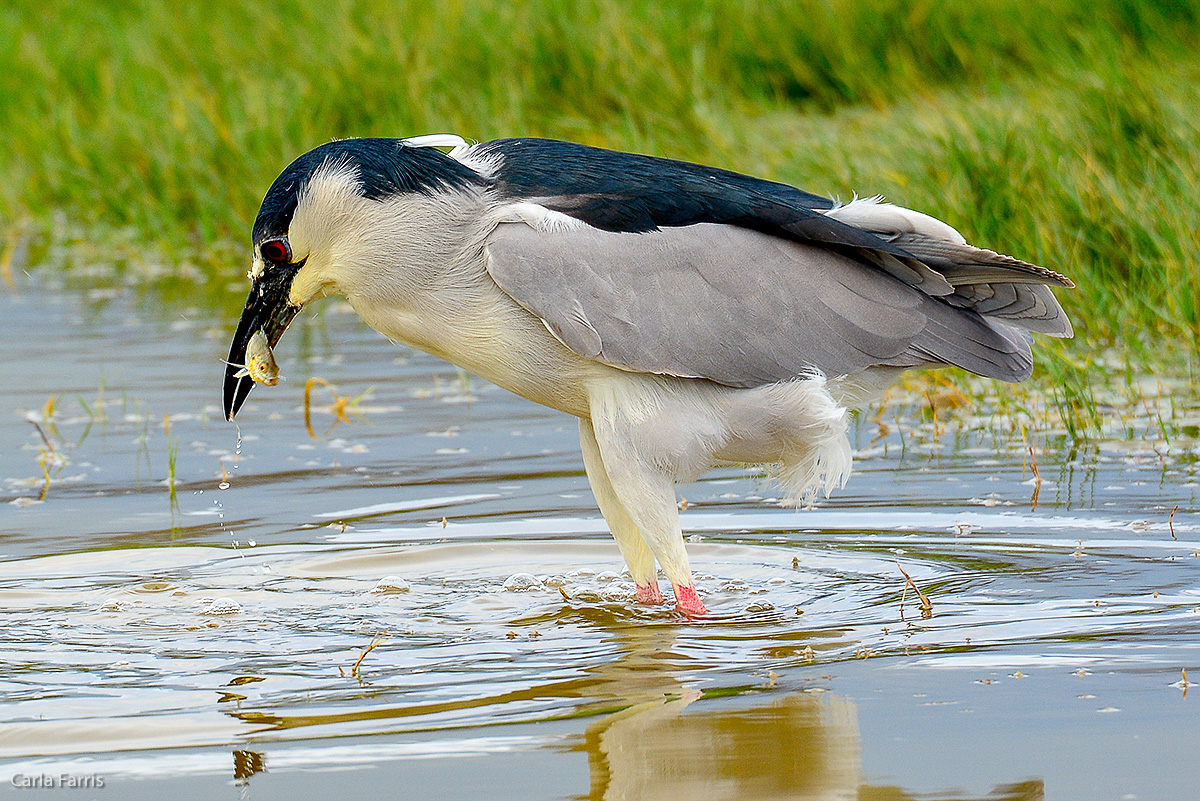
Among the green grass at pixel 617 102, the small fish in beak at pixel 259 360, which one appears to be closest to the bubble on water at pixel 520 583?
the small fish in beak at pixel 259 360

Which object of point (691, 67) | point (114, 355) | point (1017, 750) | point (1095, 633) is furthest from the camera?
point (691, 67)

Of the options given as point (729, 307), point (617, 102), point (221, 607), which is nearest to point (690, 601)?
point (729, 307)

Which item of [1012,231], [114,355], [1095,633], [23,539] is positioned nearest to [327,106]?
[114,355]

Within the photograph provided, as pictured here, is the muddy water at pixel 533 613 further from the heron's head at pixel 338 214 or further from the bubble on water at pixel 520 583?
the heron's head at pixel 338 214

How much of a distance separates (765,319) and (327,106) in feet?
20.6

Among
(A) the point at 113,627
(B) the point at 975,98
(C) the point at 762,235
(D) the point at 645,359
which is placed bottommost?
(A) the point at 113,627

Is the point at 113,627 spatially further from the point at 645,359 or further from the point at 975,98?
the point at 975,98

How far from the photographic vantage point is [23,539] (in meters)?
5.15

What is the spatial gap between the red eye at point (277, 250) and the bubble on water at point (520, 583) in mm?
1016

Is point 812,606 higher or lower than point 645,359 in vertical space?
lower

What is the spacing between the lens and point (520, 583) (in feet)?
15.5

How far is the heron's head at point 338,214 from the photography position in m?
4.36

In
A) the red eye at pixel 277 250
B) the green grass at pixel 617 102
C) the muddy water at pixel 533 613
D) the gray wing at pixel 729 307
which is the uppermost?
the green grass at pixel 617 102

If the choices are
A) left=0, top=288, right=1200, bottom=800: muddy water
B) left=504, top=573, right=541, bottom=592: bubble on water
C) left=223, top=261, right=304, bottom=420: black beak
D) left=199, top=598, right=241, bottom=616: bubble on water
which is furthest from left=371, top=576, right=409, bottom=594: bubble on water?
left=223, top=261, right=304, bottom=420: black beak
